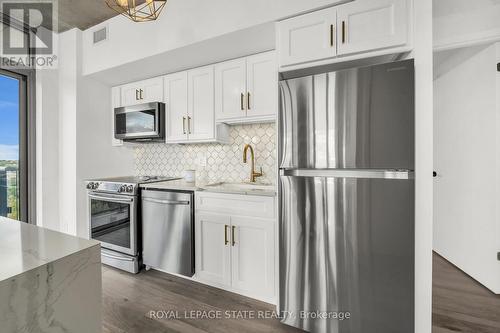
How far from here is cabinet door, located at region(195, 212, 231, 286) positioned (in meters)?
2.16

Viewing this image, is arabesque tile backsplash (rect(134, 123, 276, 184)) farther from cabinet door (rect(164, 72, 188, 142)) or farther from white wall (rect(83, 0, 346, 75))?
white wall (rect(83, 0, 346, 75))

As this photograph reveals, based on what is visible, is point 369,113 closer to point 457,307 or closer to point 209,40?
point 209,40

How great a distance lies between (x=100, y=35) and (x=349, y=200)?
317 cm

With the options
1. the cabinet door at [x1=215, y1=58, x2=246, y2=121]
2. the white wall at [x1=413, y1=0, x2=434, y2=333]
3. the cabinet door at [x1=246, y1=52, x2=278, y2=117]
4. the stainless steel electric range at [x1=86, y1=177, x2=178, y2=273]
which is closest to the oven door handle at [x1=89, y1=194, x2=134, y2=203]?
the stainless steel electric range at [x1=86, y1=177, x2=178, y2=273]

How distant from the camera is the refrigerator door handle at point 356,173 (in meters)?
1.44

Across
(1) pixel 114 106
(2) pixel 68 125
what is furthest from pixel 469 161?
(2) pixel 68 125

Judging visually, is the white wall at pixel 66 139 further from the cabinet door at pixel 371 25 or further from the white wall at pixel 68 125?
the cabinet door at pixel 371 25

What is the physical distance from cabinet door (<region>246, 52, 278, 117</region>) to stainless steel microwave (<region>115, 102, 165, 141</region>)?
3.69ft

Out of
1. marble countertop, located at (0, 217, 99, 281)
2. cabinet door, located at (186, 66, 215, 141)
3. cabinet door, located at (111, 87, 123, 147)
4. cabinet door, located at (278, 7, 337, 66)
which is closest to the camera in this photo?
marble countertop, located at (0, 217, 99, 281)

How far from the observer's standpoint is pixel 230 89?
2439 millimetres

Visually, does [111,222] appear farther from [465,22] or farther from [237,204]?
[465,22]

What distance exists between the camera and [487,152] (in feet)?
7.48

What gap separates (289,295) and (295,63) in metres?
1.71

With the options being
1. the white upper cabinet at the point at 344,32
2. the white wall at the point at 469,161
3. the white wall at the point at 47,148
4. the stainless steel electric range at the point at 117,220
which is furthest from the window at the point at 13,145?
the white wall at the point at 469,161
